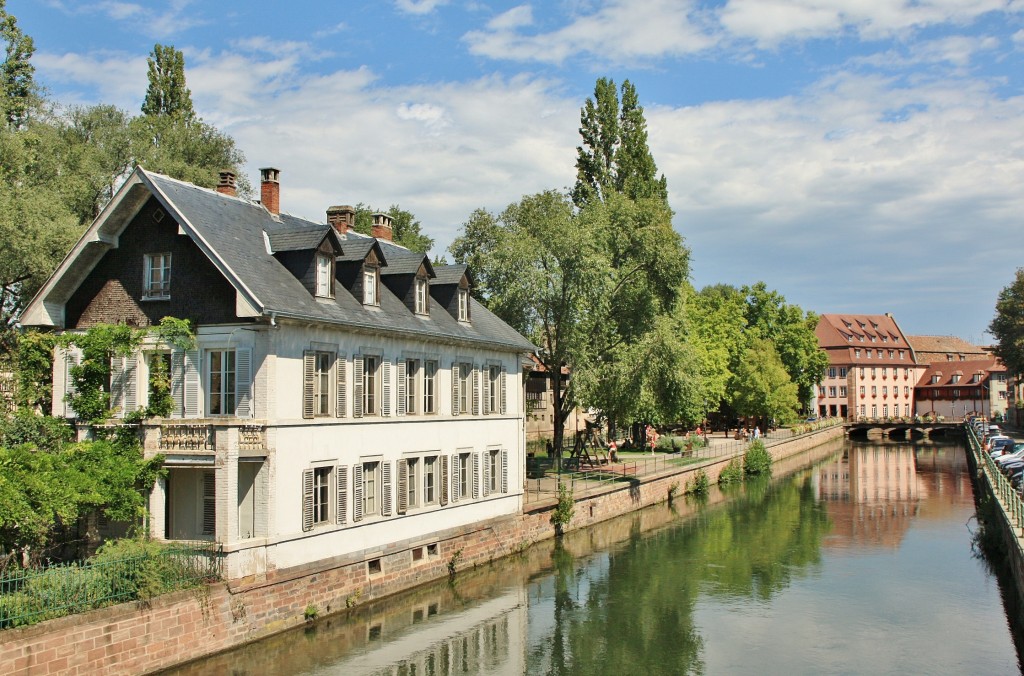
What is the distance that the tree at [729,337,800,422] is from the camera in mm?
75875

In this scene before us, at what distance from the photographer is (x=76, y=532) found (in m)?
22.9

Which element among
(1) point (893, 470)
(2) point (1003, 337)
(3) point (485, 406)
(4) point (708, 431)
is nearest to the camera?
(3) point (485, 406)

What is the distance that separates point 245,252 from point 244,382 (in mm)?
3595

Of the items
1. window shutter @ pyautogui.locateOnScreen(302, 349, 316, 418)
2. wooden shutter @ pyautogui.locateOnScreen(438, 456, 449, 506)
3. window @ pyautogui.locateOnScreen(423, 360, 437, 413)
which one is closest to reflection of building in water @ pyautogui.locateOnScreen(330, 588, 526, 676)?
wooden shutter @ pyautogui.locateOnScreen(438, 456, 449, 506)

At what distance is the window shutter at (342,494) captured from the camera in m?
24.3

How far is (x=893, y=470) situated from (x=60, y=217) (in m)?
58.0

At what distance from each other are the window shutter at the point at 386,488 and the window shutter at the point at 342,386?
2.41m

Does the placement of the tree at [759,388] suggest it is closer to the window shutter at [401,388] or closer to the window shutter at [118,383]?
the window shutter at [401,388]

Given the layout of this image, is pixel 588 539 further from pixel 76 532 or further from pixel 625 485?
pixel 76 532

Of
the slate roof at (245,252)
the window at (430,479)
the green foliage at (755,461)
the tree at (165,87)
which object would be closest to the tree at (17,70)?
the tree at (165,87)

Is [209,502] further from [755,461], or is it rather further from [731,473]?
[755,461]

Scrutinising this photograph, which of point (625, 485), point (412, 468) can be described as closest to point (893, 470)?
point (625, 485)

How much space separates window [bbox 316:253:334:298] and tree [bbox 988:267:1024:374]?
6499 cm

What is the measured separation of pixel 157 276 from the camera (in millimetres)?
23641
